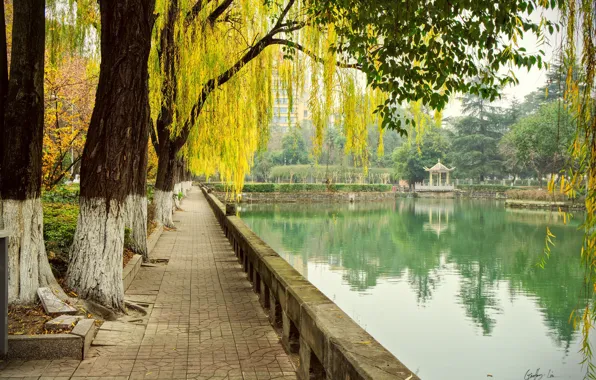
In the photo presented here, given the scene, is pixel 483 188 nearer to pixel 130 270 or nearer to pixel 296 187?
pixel 296 187

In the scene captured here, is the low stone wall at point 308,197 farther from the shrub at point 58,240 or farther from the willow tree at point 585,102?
the willow tree at point 585,102

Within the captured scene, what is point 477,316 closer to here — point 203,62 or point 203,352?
point 203,62

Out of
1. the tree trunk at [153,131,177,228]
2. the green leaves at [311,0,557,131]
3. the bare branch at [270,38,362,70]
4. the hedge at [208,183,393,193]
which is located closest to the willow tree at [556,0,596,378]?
the green leaves at [311,0,557,131]

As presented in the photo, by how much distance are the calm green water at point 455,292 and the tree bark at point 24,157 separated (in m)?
6.14

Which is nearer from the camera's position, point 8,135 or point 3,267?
point 3,267

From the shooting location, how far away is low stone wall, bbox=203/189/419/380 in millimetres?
3322

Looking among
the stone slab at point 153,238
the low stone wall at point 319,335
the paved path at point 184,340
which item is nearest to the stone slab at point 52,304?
the paved path at point 184,340

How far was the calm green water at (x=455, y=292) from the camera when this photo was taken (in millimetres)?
10086

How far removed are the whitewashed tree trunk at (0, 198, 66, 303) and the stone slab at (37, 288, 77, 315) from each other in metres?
0.10

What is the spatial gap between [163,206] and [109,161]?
1176 cm

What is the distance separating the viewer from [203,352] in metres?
5.62

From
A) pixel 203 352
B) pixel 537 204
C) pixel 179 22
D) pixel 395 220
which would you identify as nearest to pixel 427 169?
pixel 537 204

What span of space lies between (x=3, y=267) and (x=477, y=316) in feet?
35.4

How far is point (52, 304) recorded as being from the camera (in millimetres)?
5871
